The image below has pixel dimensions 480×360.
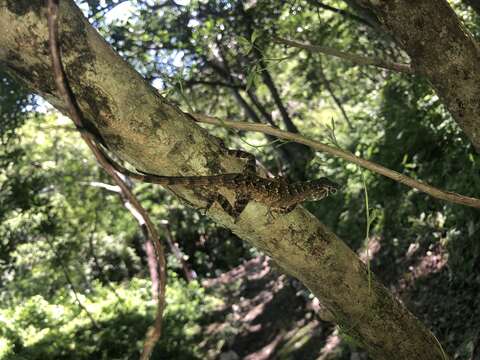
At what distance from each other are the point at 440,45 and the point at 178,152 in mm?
1394

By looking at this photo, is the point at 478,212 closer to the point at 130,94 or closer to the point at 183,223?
the point at 130,94

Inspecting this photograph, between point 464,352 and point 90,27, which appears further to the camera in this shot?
point 464,352

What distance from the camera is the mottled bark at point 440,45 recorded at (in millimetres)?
2432

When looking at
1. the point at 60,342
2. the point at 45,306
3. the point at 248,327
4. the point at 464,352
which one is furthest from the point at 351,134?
the point at 45,306

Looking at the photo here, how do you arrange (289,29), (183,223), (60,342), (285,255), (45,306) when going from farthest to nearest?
1. (183,223)
2. (45,306)
3. (60,342)
4. (289,29)
5. (285,255)

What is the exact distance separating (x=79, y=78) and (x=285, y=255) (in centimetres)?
115

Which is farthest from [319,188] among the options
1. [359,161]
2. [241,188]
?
[241,188]

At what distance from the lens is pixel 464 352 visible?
477cm

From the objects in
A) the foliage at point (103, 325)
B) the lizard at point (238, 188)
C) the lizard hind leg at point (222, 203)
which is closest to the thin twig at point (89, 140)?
the lizard at point (238, 188)

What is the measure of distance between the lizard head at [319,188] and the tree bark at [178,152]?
1.34 m

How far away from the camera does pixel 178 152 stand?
2062mm

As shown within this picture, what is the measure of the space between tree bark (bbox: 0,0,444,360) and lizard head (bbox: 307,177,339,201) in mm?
1338

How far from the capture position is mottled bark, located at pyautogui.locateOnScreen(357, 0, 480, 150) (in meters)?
2.43

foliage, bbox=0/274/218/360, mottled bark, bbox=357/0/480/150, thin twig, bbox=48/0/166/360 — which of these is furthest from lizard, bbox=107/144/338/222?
foliage, bbox=0/274/218/360
